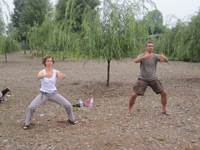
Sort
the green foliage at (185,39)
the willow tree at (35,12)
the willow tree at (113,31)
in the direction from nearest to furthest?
the willow tree at (113,31) < the green foliage at (185,39) < the willow tree at (35,12)

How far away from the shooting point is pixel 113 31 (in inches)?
284

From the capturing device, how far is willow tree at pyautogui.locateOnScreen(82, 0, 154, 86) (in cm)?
723

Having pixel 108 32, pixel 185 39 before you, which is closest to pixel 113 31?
pixel 108 32

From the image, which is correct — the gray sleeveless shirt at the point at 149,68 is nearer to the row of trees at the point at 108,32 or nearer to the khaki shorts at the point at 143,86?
the khaki shorts at the point at 143,86

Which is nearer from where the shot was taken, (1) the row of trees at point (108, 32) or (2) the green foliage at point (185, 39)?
(1) the row of trees at point (108, 32)

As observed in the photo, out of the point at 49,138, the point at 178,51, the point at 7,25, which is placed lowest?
the point at 49,138

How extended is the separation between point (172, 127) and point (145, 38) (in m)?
4.31

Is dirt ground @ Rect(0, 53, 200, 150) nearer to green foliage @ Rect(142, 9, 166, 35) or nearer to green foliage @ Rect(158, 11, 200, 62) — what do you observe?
green foliage @ Rect(142, 9, 166, 35)

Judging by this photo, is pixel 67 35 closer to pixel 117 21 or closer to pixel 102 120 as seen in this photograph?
pixel 117 21

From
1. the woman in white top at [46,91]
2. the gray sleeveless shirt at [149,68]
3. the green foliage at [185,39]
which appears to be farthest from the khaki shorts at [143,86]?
the green foliage at [185,39]

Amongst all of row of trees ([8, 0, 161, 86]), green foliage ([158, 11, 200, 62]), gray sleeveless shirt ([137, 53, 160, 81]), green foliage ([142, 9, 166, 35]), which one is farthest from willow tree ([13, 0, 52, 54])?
gray sleeveless shirt ([137, 53, 160, 81])

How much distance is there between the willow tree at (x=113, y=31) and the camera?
7227mm

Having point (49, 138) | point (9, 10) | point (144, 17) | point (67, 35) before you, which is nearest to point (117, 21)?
point (144, 17)

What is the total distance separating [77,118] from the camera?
5129mm
